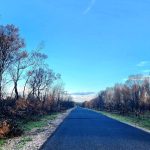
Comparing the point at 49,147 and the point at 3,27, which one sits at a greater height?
the point at 3,27

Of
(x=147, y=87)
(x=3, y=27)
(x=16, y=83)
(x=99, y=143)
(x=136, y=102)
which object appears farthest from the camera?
(x=147, y=87)

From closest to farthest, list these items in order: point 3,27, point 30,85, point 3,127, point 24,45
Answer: point 3,127 → point 3,27 → point 24,45 → point 30,85

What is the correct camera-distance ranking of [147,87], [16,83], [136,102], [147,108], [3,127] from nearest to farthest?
1. [3,127]
2. [16,83]
3. [147,108]
4. [136,102]
5. [147,87]

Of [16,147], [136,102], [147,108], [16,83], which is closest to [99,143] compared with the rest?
[16,147]

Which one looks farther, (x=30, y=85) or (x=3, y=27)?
(x=30, y=85)

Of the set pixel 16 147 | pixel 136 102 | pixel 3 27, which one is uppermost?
pixel 3 27

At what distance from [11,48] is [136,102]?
50872mm

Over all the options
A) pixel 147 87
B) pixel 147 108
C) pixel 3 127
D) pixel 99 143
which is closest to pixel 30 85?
pixel 147 108

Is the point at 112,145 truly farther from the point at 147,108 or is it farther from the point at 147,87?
the point at 147,87

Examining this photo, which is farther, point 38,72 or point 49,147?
point 38,72

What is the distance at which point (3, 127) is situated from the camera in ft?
69.2

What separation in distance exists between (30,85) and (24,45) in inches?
1119

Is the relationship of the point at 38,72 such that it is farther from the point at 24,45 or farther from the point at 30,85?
the point at 24,45

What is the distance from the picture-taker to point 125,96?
92688 millimetres
